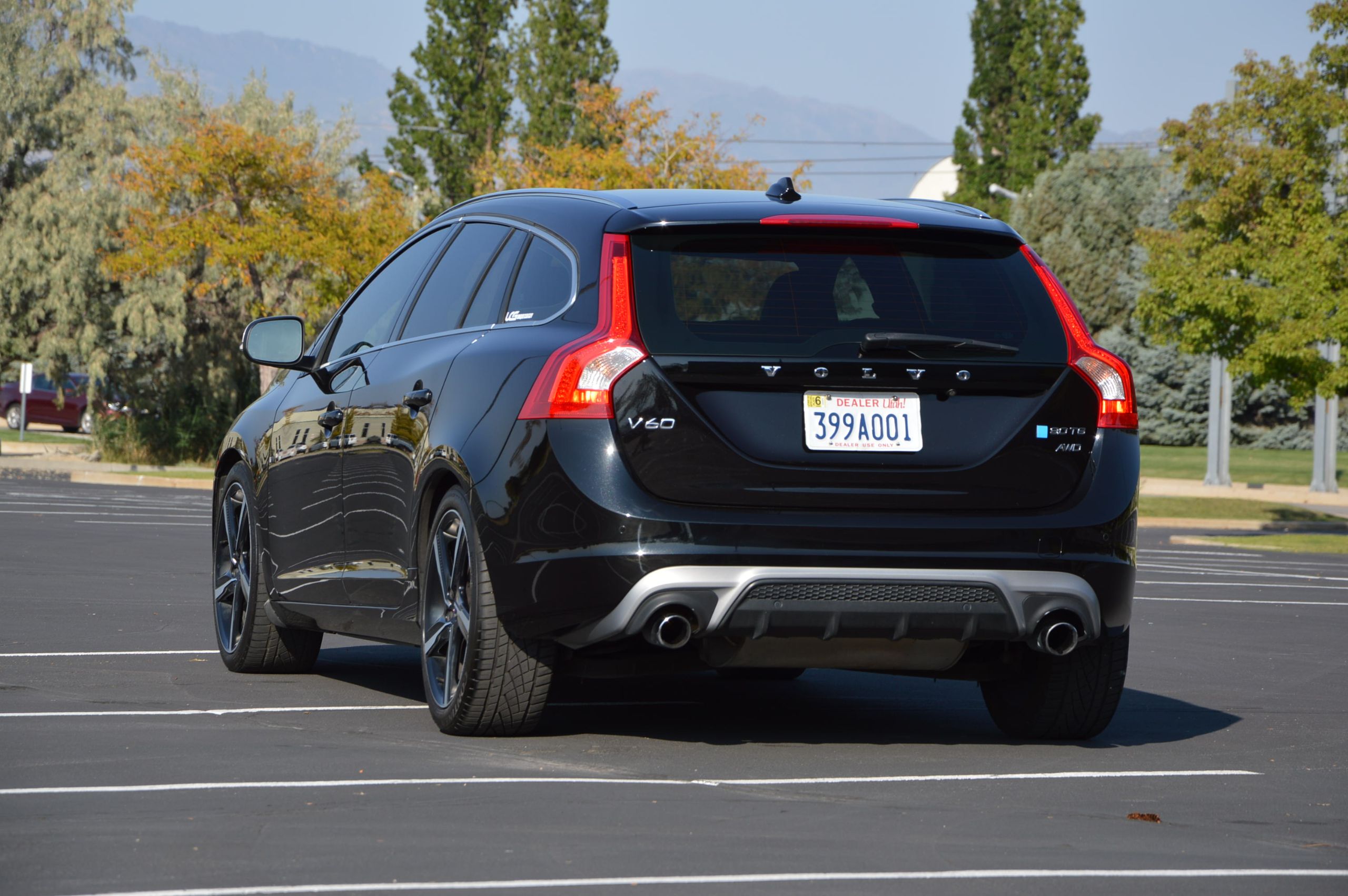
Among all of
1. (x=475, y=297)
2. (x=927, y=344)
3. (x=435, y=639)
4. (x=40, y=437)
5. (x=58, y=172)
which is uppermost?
(x=58, y=172)

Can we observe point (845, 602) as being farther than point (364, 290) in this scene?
No

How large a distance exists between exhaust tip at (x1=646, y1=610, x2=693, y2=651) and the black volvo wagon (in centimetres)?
1

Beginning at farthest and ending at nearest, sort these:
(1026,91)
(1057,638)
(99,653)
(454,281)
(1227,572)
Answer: (1026,91)
(1227,572)
(99,653)
(454,281)
(1057,638)

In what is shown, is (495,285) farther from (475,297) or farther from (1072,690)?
(1072,690)

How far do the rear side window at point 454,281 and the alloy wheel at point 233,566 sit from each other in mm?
1528

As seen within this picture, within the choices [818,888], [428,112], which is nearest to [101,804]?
[818,888]

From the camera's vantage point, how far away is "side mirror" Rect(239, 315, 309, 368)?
804 centimetres

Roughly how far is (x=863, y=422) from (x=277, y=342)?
3.05 metres

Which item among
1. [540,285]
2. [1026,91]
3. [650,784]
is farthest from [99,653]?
[1026,91]

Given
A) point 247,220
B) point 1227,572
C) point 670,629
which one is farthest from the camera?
point 247,220

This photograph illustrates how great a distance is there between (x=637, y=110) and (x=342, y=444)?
3841 centimetres

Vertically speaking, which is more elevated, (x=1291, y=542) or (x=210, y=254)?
(x=210, y=254)

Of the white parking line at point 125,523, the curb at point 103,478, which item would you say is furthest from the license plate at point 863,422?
the curb at point 103,478

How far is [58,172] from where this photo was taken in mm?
42000
